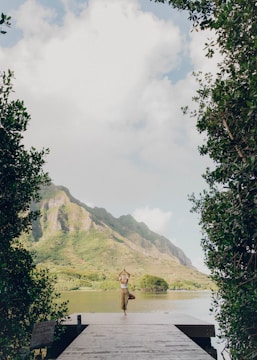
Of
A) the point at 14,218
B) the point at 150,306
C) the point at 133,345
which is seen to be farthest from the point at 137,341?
the point at 150,306

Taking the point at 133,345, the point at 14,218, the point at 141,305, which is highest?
the point at 14,218

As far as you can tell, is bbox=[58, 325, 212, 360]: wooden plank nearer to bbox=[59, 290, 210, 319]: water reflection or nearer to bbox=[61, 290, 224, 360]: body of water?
bbox=[61, 290, 224, 360]: body of water

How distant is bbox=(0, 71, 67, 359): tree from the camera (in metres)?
8.99

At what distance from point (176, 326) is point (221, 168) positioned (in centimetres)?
896

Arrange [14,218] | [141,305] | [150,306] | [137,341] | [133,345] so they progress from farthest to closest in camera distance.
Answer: [141,305] → [150,306] → [137,341] → [133,345] → [14,218]

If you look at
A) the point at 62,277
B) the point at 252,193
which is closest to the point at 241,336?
the point at 252,193

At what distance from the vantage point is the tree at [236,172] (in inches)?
325

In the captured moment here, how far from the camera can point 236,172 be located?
321 inches

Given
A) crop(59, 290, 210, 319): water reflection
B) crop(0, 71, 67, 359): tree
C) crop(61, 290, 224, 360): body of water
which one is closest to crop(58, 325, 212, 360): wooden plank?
crop(0, 71, 67, 359): tree

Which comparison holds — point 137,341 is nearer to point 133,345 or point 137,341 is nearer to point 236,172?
point 133,345

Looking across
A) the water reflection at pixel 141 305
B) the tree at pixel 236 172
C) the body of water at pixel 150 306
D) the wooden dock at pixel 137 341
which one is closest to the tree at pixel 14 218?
the wooden dock at pixel 137 341

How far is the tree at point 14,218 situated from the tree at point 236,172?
4931mm

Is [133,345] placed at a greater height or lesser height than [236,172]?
lesser

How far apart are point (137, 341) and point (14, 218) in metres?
5.47
